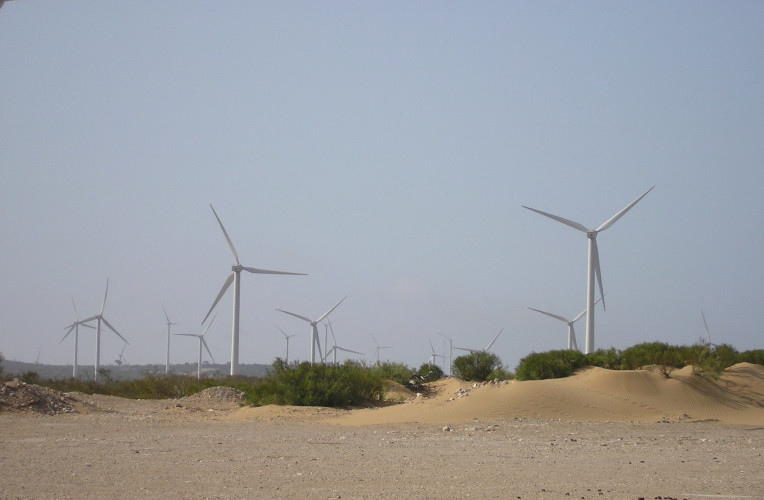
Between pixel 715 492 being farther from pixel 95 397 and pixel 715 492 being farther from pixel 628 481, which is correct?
pixel 95 397

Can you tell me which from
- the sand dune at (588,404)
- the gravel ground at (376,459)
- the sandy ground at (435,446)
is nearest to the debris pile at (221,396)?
the sandy ground at (435,446)

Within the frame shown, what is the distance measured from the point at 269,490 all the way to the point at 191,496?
42.3 inches

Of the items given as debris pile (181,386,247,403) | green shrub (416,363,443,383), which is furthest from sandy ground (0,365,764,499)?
green shrub (416,363,443,383)

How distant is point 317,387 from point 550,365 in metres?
8.51

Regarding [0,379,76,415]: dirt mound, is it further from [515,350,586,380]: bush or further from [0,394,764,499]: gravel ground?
[515,350,586,380]: bush

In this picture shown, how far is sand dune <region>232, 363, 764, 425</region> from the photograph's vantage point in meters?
24.2

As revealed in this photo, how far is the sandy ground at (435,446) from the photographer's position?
38.6 ft

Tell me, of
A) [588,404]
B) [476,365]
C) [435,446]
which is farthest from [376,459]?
[476,365]

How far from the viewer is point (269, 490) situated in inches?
445

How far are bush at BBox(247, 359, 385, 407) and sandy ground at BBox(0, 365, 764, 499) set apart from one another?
1555 millimetres

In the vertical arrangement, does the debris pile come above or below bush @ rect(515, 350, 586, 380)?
below

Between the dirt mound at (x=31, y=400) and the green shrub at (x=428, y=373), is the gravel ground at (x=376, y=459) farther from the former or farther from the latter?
the green shrub at (x=428, y=373)

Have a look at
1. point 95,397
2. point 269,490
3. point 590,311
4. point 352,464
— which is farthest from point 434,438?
point 590,311

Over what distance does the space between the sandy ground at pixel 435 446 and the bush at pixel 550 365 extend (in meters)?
1.10
